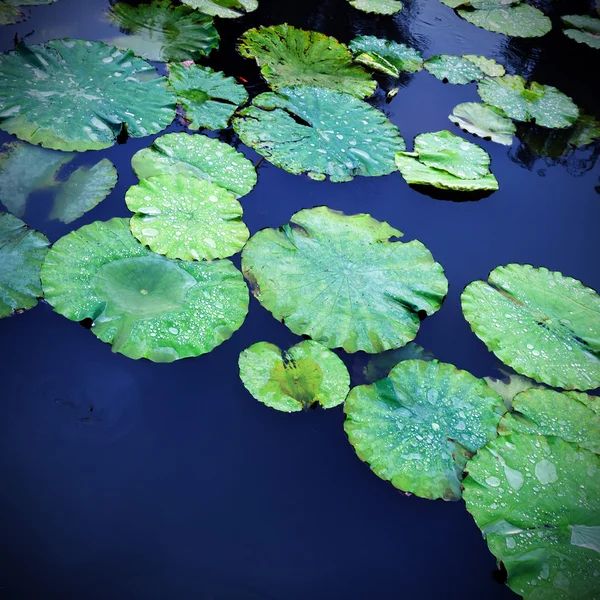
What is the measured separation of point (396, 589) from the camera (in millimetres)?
1473

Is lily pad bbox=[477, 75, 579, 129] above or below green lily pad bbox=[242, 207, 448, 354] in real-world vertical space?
above

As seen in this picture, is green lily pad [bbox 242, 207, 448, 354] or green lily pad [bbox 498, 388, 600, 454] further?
green lily pad [bbox 242, 207, 448, 354]

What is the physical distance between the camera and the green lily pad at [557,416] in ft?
5.77

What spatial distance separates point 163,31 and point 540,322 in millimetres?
2955

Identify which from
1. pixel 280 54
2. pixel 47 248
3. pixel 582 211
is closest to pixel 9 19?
pixel 280 54

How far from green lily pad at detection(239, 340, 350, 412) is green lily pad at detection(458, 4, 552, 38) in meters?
3.71

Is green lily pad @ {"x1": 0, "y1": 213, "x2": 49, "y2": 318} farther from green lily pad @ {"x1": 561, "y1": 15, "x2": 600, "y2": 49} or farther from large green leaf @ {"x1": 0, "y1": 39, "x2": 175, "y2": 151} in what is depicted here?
green lily pad @ {"x1": 561, "y1": 15, "x2": 600, "y2": 49}

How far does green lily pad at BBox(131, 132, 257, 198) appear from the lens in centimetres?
235

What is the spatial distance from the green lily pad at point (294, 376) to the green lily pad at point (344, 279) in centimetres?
10

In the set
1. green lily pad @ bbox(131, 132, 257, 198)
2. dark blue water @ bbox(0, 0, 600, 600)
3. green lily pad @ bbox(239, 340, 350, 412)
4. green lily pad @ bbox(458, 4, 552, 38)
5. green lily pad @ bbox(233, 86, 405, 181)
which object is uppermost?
green lily pad @ bbox(458, 4, 552, 38)

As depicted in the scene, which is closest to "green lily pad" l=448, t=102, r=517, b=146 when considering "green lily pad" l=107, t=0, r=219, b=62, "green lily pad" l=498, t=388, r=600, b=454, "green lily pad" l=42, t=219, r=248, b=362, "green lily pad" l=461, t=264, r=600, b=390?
"green lily pad" l=461, t=264, r=600, b=390

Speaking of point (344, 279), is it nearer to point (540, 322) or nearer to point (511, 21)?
point (540, 322)

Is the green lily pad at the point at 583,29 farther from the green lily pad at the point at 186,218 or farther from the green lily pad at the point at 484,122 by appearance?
the green lily pad at the point at 186,218

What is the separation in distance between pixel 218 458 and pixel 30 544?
1.96 feet
